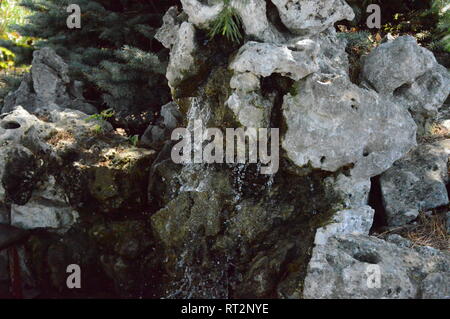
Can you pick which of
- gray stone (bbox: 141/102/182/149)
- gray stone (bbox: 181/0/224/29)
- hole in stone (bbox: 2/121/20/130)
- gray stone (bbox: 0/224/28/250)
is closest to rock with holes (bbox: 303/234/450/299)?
gray stone (bbox: 181/0/224/29)

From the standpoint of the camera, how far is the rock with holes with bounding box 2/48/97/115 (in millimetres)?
6328

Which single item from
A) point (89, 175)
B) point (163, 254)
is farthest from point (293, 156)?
point (89, 175)

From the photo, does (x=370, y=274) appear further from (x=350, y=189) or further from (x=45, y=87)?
(x=45, y=87)

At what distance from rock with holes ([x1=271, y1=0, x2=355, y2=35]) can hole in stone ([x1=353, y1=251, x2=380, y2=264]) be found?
197 centimetres

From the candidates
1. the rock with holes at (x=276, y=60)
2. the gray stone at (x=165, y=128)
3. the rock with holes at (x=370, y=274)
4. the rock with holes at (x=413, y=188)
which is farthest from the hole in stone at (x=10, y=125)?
the rock with holes at (x=413, y=188)

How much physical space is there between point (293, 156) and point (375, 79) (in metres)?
1.25

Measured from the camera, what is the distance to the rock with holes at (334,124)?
152 inches

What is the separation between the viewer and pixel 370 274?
329 centimetres

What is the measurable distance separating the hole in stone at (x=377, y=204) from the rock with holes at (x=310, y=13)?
1.52m

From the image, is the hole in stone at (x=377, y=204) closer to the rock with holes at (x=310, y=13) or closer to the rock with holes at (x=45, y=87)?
the rock with holes at (x=310, y=13)

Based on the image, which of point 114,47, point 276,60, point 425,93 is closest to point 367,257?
point 276,60

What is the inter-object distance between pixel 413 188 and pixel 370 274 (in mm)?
1382

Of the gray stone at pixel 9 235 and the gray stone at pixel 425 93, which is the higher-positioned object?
the gray stone at pixel 425 93

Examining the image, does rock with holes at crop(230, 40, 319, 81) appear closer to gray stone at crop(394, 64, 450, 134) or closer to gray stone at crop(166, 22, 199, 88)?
gray stone at crop(166, 22, 199, 88)
